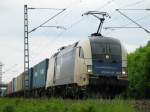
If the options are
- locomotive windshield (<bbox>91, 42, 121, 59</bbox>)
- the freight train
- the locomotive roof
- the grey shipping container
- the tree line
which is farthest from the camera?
the tree line

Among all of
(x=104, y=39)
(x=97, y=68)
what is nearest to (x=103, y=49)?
(x=104, y=39)

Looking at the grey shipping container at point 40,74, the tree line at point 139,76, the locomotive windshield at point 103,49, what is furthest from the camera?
the tree line at point 139,76

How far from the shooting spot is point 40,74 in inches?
1859

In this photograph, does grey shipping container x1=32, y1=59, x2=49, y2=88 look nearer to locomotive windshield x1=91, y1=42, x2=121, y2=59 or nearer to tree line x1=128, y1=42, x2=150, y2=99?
tree line x1=128, y1=42, x2=150, y2=99

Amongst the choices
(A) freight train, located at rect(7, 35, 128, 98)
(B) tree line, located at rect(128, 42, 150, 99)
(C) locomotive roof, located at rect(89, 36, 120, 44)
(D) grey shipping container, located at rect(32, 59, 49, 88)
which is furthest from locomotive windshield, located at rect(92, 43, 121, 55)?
(B) tree line, located at rect(128, 42, 150, 99)

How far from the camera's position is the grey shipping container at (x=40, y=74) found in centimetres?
4431

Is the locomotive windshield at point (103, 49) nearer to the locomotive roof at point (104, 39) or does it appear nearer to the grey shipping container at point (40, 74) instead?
the locomotive roof at point (104, 39)

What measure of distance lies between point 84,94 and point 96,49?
2.34 meters

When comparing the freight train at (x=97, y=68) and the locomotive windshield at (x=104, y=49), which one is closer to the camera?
the freight train at (x=97, y=68)

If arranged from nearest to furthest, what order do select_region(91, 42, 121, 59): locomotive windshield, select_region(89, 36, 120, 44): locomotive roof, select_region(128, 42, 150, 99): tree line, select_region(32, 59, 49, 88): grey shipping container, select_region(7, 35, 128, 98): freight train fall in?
1. select_region(7, 35, 128, 98): freight train
2. select_region(91, 42, 121, 59): locomotive windshield
3. select_region(89, 36, 120, 44): locomotive roof
4. select_region(32, 59, 49, 88): grey shipping container
5. select_region(128, 42, 150, 99): tree line

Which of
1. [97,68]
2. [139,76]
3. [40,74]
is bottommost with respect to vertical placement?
[97,68]

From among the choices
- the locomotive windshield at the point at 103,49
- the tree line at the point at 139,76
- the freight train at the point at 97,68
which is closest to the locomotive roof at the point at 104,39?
the freight train at the point at 97,68

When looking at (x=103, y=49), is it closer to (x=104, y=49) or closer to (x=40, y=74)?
(x=104, y=49)

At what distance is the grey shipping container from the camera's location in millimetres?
44312
